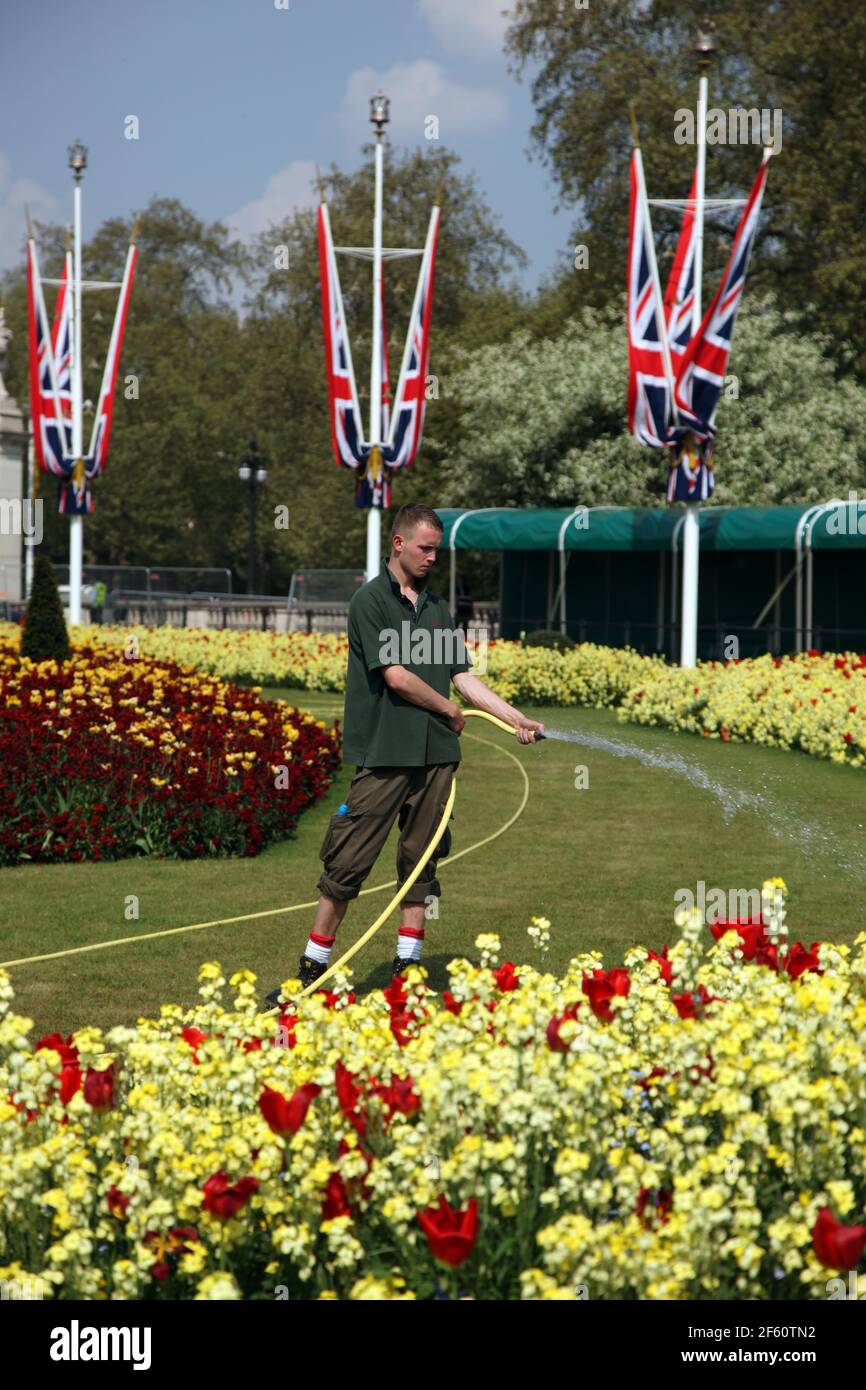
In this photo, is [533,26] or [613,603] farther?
[533,26]

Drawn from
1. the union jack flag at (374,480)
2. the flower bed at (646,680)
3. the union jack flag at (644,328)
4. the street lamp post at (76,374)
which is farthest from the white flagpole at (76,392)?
the union jack flag at (644,328)

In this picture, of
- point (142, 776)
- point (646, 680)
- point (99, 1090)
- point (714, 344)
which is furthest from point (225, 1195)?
point (714, 344)

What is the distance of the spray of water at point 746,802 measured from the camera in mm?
10273

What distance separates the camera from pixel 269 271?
5681cm

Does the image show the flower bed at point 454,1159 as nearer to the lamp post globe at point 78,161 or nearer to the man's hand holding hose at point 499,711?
the man's hand holding hose at point 499,711

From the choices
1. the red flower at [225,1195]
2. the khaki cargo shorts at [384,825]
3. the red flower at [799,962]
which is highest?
the khaki cargo shorts at [384,825]

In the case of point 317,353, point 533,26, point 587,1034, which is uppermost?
point 533,26

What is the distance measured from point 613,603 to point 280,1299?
86.4 ft

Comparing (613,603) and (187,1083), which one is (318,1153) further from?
(613,603)

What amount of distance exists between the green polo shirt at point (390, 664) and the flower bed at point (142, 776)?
409 cm

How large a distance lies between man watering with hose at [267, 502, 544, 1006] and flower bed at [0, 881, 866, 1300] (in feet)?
7.72

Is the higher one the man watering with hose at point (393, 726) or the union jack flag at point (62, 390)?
the union jack flag at point (62, 390)

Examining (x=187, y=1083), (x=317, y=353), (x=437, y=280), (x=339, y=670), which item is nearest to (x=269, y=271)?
(x=317, y=353)

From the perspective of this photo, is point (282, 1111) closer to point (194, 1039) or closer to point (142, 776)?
point (194, 1039)
